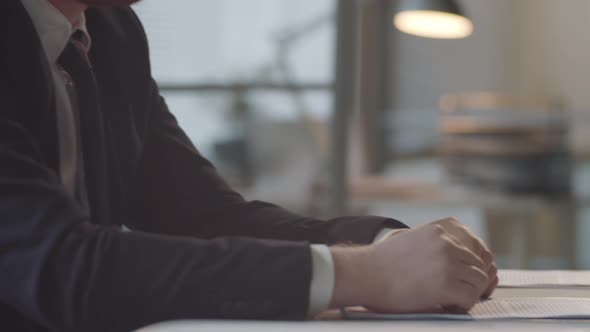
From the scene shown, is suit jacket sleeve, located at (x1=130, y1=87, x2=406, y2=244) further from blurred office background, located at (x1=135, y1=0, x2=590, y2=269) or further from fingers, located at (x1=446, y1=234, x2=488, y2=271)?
blurred office background, located at (x1=135, y1=0, x2=590, y2=269)

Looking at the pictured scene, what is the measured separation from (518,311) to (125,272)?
0.35m

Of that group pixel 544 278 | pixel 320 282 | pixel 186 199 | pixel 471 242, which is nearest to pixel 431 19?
pixel 186 199

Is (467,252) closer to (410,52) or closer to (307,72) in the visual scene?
(307,72)

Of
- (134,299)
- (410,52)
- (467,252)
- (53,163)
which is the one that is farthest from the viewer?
(410,52)

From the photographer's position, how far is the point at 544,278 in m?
1.13

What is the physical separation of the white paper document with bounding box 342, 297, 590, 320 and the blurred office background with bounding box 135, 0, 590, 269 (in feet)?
3.89

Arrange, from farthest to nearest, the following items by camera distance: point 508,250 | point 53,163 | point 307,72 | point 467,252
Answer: point 508,250
point 307,72
point 53,163
point 467,252

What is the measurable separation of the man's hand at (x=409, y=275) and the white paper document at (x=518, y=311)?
1 centimetres

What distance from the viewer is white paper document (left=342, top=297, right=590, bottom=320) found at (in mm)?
809

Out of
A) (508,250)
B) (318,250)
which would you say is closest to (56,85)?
(318,250)

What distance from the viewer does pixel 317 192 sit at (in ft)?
12.7

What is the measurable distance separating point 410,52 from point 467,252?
634 centimetres

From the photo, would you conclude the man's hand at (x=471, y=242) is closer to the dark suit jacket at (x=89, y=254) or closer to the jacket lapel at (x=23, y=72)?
the dark suit jacket at (x=89, y=254)

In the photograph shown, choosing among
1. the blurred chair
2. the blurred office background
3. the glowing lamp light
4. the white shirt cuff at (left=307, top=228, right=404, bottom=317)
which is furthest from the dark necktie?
the blurred chair
